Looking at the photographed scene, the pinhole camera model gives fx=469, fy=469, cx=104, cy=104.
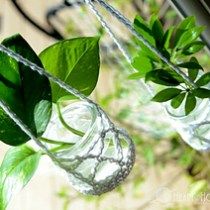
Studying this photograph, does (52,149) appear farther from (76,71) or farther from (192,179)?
(192,179)

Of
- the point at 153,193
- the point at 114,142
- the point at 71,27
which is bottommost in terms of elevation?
the point at 153,193

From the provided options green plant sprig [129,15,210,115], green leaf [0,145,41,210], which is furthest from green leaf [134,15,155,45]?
green leaf [0,145,41,210]

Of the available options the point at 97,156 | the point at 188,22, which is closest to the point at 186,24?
the point at 188,22

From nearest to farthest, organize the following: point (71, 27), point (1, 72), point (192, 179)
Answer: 1. point (1, 72)
2. point (192, 179)
3. point (71, 27)

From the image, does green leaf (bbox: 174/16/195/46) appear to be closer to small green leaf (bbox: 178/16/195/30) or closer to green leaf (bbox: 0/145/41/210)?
small green leaf (bbox: 178/16/195/30)

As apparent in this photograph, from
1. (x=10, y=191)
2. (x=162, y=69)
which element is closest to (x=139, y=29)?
(x=162, y=69)

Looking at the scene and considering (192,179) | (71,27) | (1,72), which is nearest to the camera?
(1,72)

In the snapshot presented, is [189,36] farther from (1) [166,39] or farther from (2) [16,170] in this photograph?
(2) [16,170]

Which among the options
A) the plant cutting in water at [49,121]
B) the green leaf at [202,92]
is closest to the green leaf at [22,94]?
the plant cutting in water at [49,121]
